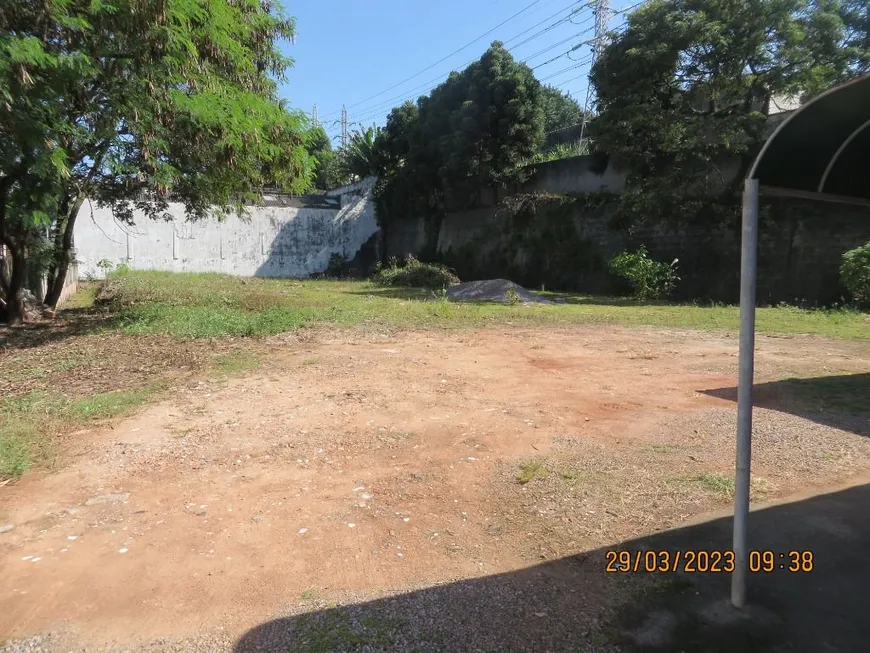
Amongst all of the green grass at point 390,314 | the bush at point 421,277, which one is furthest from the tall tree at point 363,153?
the green grass at point 390,314

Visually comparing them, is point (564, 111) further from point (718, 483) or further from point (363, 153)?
point (718, 483)

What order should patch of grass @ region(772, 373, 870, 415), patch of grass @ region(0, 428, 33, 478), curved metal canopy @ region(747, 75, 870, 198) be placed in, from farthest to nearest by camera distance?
patch of grass @ region(772, 373, 870, 415) < patch of grass @ region(0, 428, 33, 478) < curved metal canopy @ region(747, 75, 870, 198)

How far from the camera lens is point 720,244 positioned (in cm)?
1507

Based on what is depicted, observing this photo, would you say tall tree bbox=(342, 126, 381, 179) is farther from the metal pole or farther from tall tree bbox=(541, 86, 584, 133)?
the metal pole

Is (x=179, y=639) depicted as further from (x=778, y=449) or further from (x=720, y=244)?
(x=720, y=244)

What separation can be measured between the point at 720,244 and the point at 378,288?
9.69 m

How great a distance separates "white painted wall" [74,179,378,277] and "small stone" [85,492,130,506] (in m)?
20.1

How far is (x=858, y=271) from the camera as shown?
1159cm

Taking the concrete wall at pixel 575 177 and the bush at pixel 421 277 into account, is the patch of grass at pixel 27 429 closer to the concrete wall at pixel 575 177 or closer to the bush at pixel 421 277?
the bush at pixel 421 277

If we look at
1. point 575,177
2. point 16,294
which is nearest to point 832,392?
point 16,294

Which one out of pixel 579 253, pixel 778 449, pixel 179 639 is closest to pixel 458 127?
pixel 579 253

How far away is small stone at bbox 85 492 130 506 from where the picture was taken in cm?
352

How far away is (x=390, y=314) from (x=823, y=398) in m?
7.51

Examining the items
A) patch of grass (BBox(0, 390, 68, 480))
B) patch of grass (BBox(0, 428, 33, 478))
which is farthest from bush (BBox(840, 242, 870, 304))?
patch of grass (BBox(0, 428, 33, 478))
